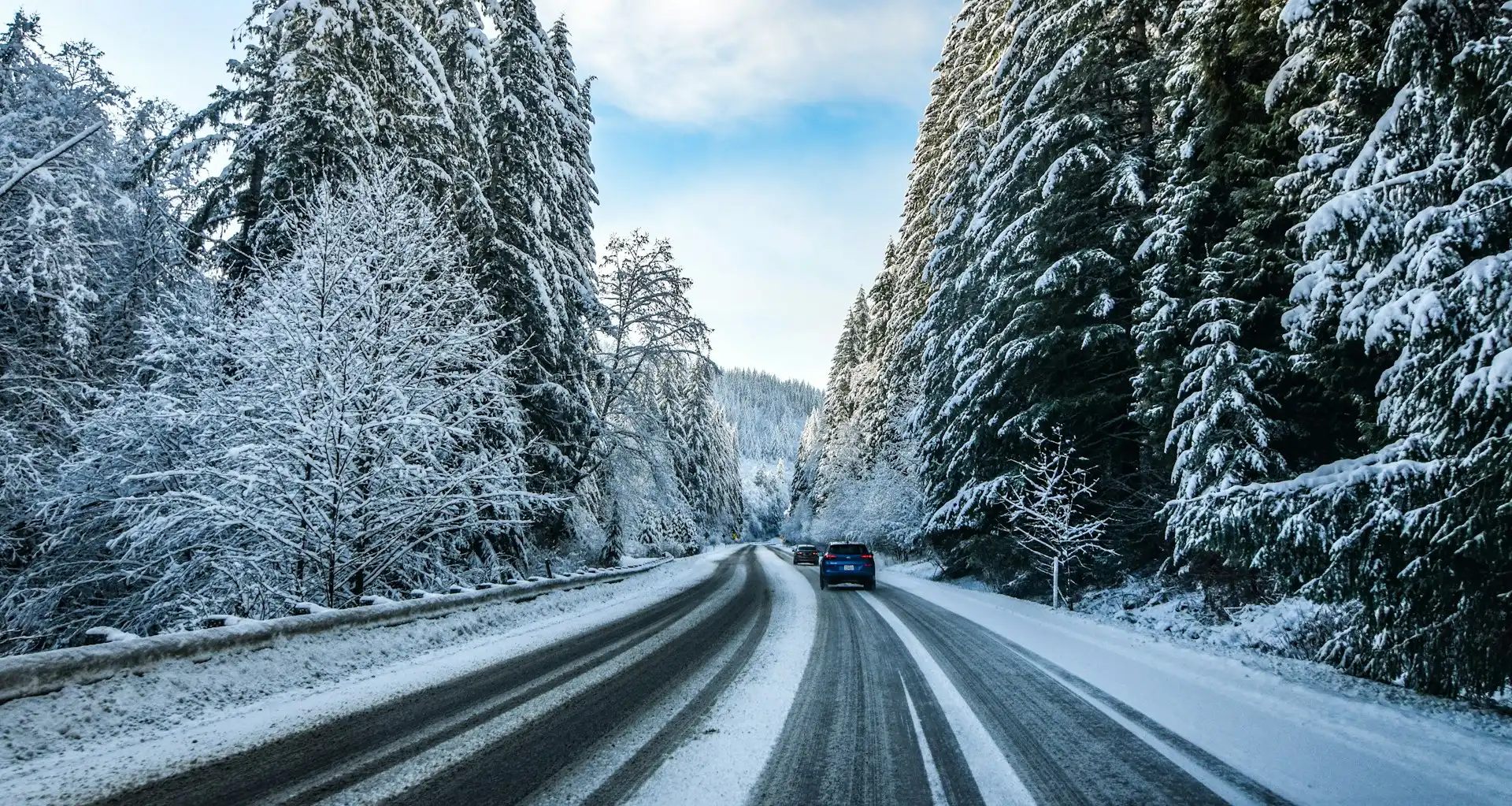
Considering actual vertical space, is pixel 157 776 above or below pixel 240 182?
below

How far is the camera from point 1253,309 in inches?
369

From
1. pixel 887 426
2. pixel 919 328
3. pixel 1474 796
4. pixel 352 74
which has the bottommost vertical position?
pixel 1474 796

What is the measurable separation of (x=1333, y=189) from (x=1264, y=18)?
4.06 metres

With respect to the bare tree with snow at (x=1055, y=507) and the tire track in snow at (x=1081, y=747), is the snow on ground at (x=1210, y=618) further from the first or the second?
the tire track in snow at (x=1081, y=747)

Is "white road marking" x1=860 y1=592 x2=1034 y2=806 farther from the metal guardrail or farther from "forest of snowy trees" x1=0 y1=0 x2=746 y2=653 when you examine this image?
"forest of snowy trees" x1=0 y1=0 x2=746 y2=653

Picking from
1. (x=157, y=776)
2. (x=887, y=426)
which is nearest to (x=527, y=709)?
(x=157, y=776)

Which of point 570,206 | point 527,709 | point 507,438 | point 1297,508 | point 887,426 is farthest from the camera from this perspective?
point 887,426

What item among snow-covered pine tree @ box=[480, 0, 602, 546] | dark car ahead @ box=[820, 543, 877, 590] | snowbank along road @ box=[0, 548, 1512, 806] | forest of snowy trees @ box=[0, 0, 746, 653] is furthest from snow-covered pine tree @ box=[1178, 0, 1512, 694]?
snow-covered pine tree @ box=[480, 0, 602, 546]

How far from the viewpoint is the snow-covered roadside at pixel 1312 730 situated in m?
3.63

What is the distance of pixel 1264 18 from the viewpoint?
370 inches

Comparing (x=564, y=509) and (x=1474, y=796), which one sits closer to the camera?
(x=1474, y=796)

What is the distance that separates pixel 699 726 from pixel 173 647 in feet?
13.1

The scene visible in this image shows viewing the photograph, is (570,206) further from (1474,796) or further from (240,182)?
(1474,796)

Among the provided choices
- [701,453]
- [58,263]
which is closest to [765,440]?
[701,453]
